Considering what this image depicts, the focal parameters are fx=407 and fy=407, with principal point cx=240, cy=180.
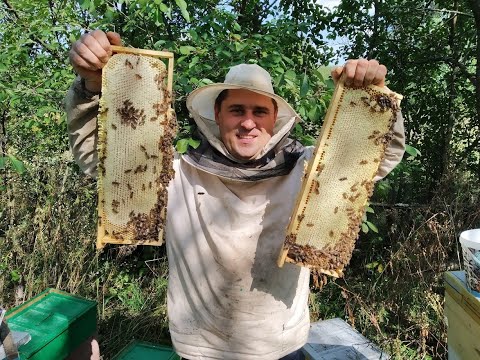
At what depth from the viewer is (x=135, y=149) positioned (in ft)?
6.13

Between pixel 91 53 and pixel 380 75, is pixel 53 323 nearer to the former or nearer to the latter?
pixel 91 53

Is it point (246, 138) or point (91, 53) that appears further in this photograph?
point (246, 138)

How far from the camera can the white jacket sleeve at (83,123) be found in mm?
1770

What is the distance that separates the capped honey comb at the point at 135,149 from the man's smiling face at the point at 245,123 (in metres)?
0.28

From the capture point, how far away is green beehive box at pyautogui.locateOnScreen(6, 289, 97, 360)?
2.49 m

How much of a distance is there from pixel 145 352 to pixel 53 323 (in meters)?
0.67

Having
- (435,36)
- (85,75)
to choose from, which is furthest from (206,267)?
(435,36)

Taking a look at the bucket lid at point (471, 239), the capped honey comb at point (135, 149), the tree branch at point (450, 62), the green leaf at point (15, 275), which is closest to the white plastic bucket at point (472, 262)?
the bucket lid at point (471, 239)

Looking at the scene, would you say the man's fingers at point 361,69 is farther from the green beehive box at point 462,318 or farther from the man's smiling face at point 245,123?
the green beehive box at point 462,318

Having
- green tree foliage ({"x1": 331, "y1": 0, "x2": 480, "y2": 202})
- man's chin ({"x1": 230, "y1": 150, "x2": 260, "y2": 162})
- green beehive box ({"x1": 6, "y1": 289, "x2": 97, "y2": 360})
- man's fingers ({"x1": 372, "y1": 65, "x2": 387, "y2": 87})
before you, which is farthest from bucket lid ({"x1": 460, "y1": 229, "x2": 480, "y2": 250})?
green tree foliage ({"x1": 331, "y1": 0, "x2": 480, "y2": 202})

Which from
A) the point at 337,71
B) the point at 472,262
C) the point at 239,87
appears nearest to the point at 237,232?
the point at 239,87

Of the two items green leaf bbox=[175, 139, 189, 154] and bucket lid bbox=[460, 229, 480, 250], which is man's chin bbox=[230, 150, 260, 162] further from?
bucket lid bbox=[460, 229, 480, 250]

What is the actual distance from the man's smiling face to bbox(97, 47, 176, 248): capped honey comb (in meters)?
0.28

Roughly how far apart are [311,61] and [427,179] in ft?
6.81
